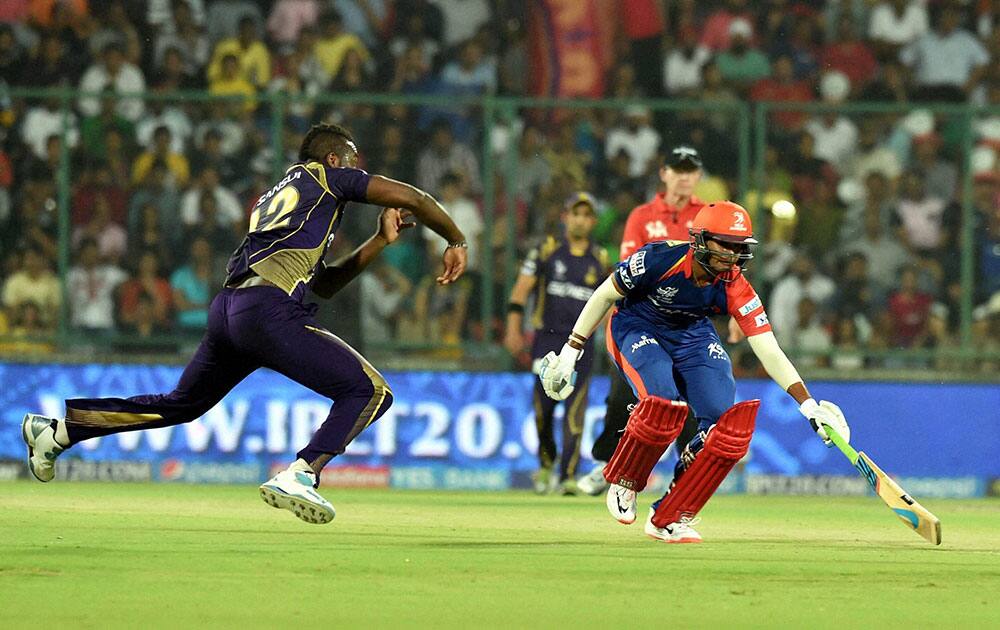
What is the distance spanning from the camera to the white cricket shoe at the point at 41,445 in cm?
893

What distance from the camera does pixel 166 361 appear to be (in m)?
15.7

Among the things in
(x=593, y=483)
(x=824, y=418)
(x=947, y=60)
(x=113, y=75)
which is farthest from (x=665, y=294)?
(x=947, y=60)

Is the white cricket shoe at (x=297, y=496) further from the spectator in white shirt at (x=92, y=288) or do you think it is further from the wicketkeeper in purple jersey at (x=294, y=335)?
the spectator in white shirt at (x=92, y=288)

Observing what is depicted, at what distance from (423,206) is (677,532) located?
2.51 m

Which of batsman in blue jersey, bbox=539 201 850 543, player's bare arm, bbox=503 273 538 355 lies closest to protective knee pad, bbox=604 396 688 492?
batsman in blue jersey, bbox=539 201 850 543

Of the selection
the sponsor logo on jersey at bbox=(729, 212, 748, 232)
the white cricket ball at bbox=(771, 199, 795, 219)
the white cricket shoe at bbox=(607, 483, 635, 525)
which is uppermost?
the white cricket ball at bbox=(771, 199, 795, 219)

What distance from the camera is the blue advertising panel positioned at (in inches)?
613

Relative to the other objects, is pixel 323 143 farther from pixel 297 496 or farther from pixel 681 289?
pixel 681 289

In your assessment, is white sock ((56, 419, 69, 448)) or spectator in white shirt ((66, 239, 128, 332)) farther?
spectator in white shirt ((66, 239, 128, 332))

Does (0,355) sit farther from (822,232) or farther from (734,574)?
(734,574)

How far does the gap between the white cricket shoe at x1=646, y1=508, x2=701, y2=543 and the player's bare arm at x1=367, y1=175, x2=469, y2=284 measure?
2072mm

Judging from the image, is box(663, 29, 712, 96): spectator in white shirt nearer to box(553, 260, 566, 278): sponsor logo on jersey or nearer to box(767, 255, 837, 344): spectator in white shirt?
box(767, 255, 837, 344): spectator in white shirt

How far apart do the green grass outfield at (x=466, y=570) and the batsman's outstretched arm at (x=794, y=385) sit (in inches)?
28.3

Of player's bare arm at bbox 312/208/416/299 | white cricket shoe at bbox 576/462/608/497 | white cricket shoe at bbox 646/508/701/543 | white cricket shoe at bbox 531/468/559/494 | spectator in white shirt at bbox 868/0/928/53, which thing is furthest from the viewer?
spectator in white shirt at bbox 868/0/928/53
